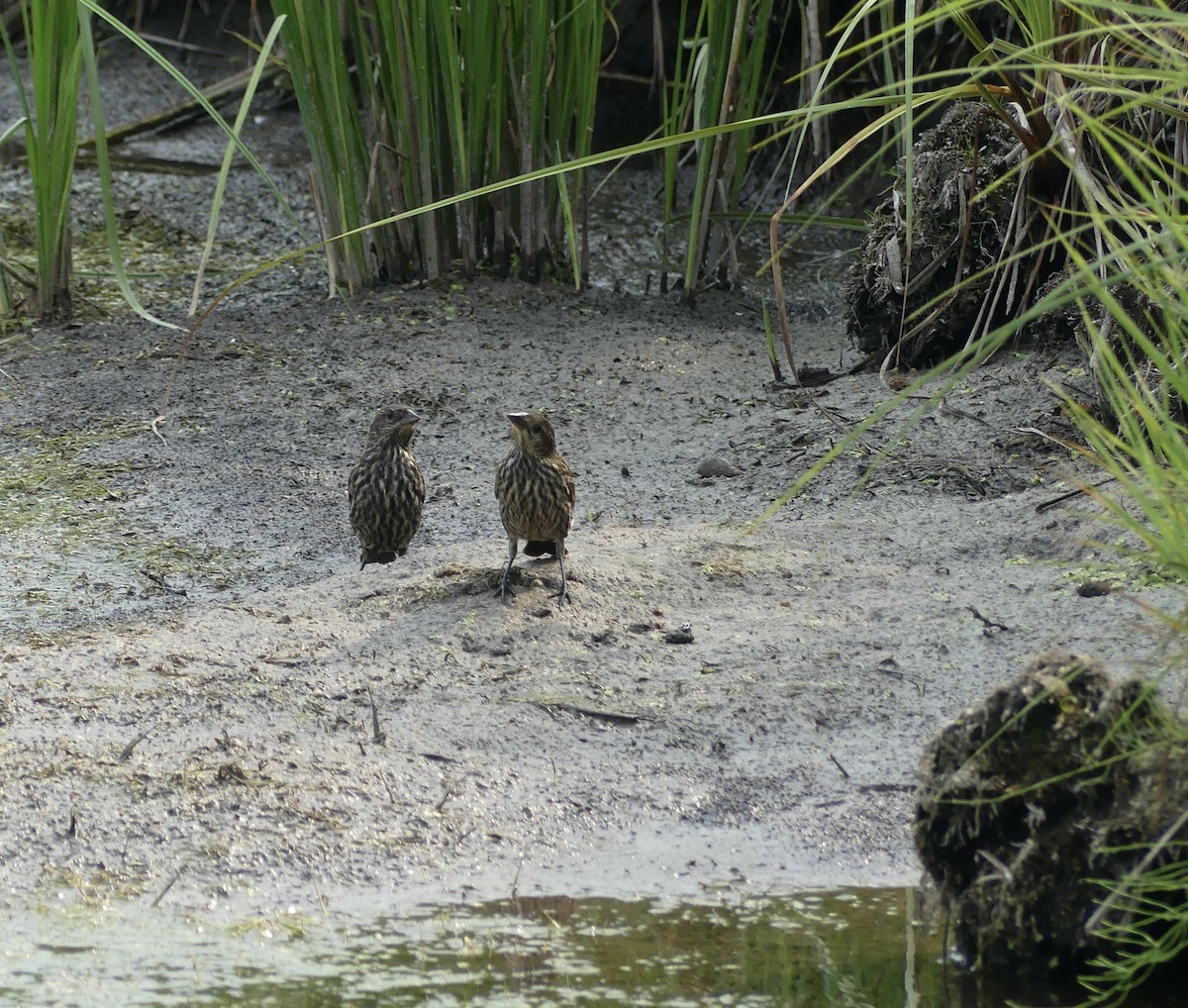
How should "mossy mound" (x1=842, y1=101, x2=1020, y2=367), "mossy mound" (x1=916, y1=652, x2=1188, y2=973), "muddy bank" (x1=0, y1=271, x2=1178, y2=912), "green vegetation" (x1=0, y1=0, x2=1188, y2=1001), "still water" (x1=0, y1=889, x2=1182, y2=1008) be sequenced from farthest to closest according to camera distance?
1. "mossy mound" (x1=842, y1=101, x2=1020, y2=367)
2. "green vegetation" (x1=0, y1=0, x2=1188, y2=1001)
3. "muddy bank" (x1=0, y1=271, x2=1178, y2=912)
4. "still water" (x1=0, y1=889, x2=1182, y2=1008)
5. "mossy mound" (x1=916, y1=652, x2=1188, y2=973)

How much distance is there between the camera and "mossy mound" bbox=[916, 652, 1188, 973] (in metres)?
2.81

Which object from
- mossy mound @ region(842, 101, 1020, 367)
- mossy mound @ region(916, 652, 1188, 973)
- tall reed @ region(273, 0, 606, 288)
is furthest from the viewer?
tall reed @ region(273, 0, 606, 288)

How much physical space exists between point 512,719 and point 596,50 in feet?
13.4

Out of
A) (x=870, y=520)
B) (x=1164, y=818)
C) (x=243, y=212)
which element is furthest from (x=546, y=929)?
(x=243, y=212)

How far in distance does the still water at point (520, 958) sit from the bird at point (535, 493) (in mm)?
1826

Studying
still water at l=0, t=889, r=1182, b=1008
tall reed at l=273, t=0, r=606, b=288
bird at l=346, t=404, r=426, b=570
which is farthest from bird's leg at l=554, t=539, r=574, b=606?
tall reed at l=273, t=0, r=606, b=288

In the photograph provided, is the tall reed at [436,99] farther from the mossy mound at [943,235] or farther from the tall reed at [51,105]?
the mossy mound at [943,235]

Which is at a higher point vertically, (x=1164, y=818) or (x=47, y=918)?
(x=1164, y=818)

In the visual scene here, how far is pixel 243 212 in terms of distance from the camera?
9898 mm

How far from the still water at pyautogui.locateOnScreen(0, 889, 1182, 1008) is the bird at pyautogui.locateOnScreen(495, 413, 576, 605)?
1826 millimetres

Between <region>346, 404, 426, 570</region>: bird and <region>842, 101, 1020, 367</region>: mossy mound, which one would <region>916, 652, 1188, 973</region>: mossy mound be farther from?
<region>842, 101, 1020, 367</region>: mossy mound

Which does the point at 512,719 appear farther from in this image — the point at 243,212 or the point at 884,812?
the point at 243,212

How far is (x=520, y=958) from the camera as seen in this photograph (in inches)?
121

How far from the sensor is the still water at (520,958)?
2.94 meters
